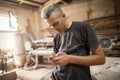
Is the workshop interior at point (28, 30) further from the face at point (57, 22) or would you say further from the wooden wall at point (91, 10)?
the face at point (57, 22)

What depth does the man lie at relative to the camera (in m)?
1.10

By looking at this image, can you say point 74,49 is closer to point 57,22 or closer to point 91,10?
point 57,22

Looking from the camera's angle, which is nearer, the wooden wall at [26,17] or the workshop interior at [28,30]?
the workshop interior at [28,30]

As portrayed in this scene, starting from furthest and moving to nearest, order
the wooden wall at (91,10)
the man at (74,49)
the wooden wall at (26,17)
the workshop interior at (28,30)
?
the wooden wall at (26,17) < the wooden wall at (91,10) < the workshop interior at (28,30) < the man at (74,49)

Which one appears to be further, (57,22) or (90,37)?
(57,22)

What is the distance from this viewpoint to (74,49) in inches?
46.5

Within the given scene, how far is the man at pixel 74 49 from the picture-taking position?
110 cm

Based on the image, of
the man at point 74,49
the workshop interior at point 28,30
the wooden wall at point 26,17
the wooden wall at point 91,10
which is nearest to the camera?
the man at point 74,49

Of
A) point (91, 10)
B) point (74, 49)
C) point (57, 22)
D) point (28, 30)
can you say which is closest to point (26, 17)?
point (28, 30)

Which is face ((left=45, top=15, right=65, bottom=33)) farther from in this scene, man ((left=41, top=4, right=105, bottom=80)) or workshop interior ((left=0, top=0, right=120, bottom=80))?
workshop interior ((left=0, top=0, right=120, bottom=80))

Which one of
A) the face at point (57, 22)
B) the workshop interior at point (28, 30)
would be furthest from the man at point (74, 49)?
the workshop interior at point (28, 30)

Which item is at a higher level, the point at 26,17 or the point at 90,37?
the point at 26,17

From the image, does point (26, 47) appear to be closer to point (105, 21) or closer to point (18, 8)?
point (18, 8)

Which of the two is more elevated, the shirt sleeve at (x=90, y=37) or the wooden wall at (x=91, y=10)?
the wooden wall at (x=91, y=10)
